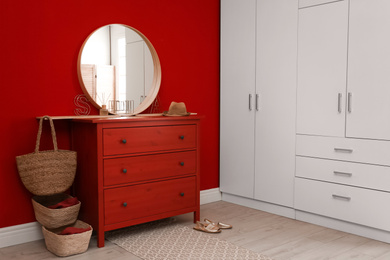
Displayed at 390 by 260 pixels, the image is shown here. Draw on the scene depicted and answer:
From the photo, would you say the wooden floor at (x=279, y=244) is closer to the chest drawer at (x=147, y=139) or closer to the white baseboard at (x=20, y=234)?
the white baseboard at (x=20, y=234)

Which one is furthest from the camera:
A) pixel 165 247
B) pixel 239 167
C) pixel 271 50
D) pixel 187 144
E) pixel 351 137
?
pixel 239 167

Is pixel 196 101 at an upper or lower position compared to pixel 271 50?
lower

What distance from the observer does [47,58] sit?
3010mm

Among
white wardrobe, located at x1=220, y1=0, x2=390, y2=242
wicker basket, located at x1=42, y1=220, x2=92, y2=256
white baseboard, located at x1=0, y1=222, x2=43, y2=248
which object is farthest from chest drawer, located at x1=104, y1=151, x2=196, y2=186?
white wardrobe, located at x1=220, y1=0, x2=390, y2=242

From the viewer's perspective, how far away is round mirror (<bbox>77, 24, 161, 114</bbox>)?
317cm

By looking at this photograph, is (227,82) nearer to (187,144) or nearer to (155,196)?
(187,144)

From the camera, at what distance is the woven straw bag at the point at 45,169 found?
8.95ft

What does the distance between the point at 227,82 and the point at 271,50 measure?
0.57 meters

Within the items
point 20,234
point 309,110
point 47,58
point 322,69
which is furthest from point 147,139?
point 322,69

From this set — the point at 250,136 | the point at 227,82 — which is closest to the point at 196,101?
the point at 227,82

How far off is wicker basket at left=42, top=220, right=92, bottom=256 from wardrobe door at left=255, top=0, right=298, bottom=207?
5.40 feet

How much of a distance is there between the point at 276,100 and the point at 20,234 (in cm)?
222

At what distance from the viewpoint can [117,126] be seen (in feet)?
9.47

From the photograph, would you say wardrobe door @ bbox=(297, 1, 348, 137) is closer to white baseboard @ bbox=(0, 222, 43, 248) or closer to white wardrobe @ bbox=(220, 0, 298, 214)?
white wardrobe @ bbox=(220, 0, 298, 214)
